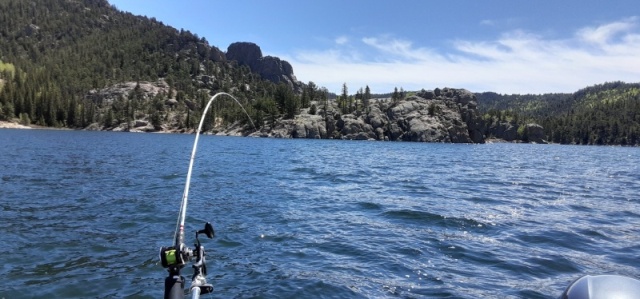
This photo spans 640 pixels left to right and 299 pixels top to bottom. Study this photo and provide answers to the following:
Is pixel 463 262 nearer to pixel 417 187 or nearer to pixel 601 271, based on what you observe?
pixel 601 271

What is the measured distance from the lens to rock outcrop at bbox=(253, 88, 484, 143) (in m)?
171

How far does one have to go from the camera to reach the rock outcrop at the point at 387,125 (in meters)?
171

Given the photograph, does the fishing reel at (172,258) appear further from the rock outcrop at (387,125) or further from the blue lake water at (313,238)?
the rock outcrop at (387,125)

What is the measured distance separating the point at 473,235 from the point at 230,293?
10.5m

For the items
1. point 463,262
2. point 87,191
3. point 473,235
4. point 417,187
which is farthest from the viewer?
point 417,187

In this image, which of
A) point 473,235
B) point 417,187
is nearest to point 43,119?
point 417,187

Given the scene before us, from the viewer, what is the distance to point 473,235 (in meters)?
16.4

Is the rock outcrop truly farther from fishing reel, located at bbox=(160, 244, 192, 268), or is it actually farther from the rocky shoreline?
fishing reel, located at bbox=(160, 244, 192, 268)

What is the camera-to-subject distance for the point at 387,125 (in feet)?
589

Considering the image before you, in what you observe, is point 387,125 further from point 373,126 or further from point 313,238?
point 313,238

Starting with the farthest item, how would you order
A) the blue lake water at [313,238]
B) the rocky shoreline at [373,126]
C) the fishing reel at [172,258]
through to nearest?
the rocky shoreline at [373,126] < the blue lake water at [313,238] < the fishing reel at [172,258]

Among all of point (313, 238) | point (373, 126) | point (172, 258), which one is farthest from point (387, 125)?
point (172, 258)

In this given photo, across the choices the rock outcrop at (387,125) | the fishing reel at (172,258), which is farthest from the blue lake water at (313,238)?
the rock outcrop at (387,125)

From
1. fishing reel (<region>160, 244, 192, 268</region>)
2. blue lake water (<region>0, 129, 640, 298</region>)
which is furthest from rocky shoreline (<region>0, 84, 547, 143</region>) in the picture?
fishing reel (<region>160, 244, 192, 268</region>)
